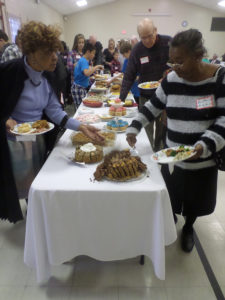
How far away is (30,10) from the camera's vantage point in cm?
588

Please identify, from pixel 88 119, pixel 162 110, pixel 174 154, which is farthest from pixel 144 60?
pixel 174 154

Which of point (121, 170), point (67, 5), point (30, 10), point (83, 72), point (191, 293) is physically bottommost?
point (191, 293)

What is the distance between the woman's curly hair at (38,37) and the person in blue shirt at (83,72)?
1.95 m

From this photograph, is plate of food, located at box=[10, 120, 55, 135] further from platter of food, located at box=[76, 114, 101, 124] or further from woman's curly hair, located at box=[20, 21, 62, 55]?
platter of food, located at box=[76, 114, 101, 124]

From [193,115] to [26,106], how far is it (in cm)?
98

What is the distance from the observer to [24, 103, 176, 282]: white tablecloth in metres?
1.02

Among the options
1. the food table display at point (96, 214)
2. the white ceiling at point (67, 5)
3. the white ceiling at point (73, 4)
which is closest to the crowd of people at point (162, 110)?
the food table display at point (96, 214)

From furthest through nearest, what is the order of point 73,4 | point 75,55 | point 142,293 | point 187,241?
point 73,4
point 75,55
point 187,241
point 142,293

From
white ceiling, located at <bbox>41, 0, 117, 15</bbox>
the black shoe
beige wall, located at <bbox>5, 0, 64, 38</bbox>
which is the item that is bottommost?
the black shoe

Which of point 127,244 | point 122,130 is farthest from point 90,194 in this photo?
point 122,130

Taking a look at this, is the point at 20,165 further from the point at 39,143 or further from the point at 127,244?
the point at 127,244

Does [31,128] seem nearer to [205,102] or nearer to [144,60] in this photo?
[205,102]

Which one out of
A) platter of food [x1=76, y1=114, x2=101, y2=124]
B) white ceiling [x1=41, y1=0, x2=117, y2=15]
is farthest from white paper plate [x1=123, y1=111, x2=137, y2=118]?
white ceiling [x1=41, y1=0, x2=117, y2=15]

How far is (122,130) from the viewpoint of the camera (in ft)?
5.52
